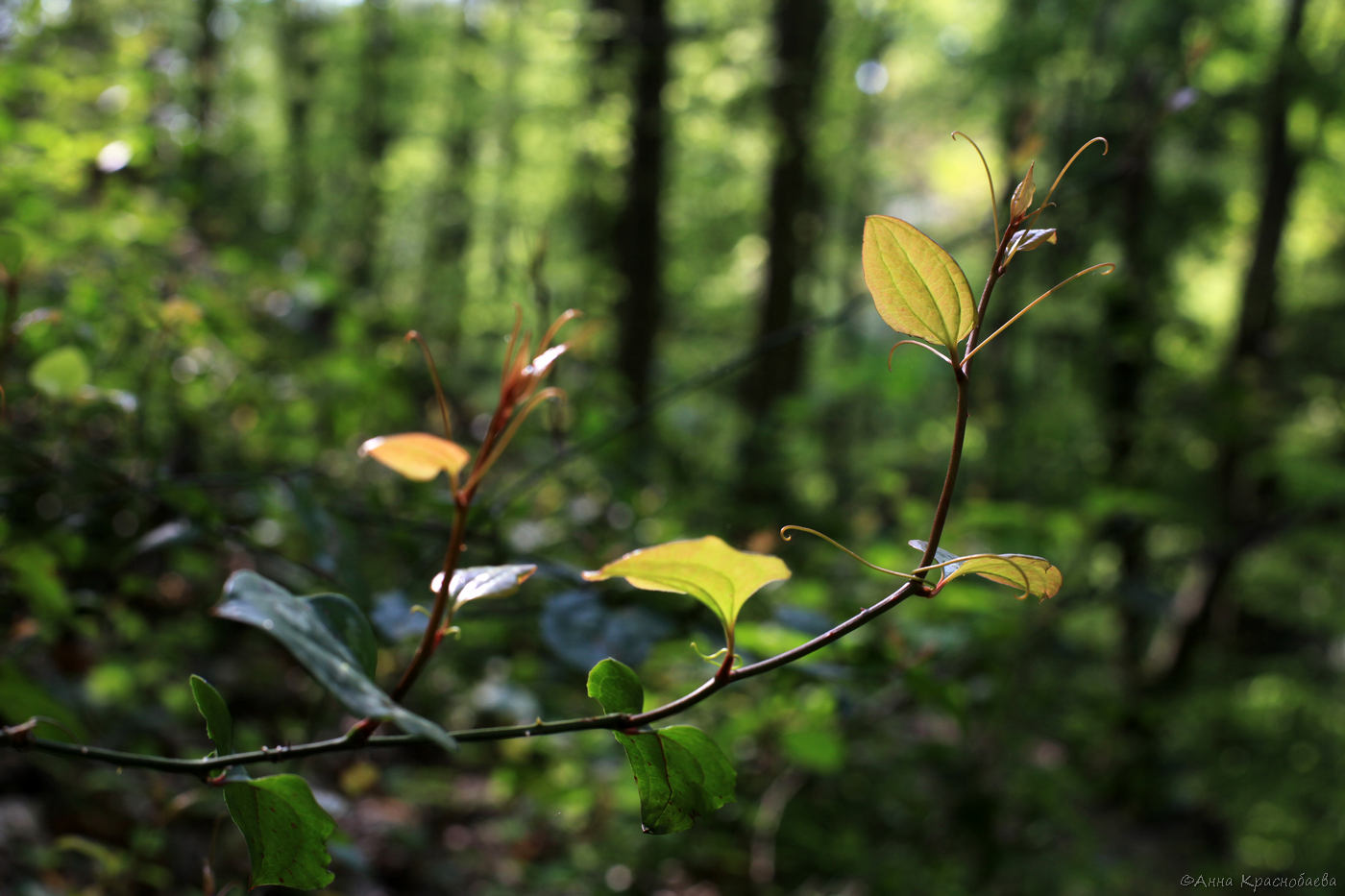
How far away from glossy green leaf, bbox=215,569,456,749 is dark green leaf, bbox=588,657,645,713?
14 centimetres

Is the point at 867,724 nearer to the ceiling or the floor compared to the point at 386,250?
nearer to the ceiling

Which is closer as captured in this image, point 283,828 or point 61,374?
point 283,828

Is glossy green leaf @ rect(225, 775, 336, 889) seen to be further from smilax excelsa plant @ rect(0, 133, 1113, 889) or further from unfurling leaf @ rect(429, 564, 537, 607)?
unfurling leaf @ rect(429, 564, 537, 607)

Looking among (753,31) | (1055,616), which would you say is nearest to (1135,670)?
(1055,616)

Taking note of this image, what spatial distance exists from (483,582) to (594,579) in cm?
14

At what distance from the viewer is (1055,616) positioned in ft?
8.63

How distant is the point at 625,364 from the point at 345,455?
2.51 m

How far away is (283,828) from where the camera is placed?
0.59 metres

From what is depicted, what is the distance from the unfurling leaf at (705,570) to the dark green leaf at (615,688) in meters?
0.08

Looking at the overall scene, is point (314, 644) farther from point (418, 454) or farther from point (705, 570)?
point (705, 570)

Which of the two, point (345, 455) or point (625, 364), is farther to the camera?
point (625, 364)

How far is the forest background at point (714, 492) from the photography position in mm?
1537

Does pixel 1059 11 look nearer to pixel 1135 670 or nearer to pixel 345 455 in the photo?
pixel 1135 670

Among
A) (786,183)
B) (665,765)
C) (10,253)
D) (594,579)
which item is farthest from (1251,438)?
(10,253)
